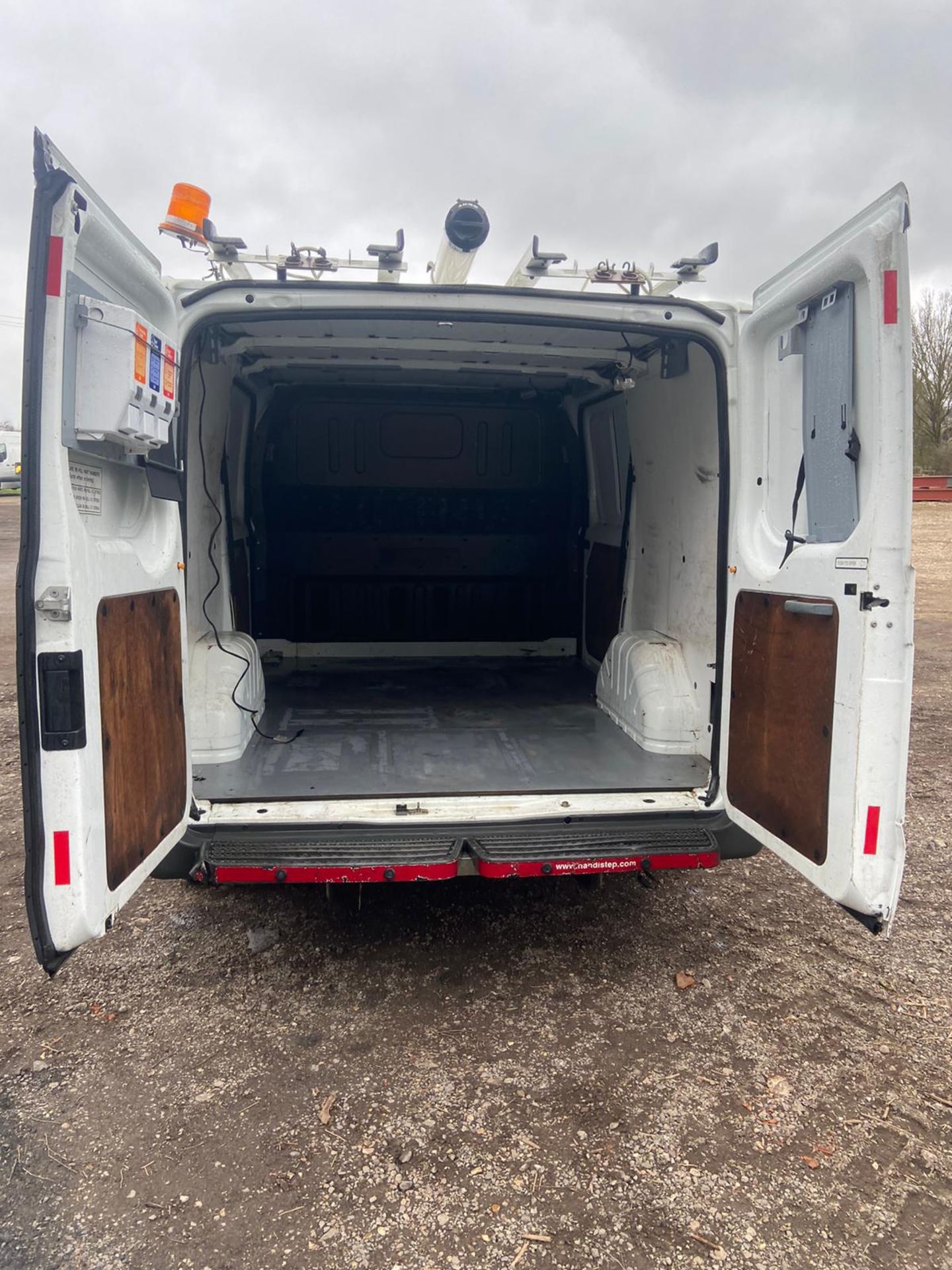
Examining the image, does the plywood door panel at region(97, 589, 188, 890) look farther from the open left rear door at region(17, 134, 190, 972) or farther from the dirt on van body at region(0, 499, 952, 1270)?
the dirt on van body at region(0, 499, 952, 1270)

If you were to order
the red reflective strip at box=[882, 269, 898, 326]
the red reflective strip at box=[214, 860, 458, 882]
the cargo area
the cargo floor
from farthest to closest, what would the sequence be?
the cargo area < the cargo floor < the red reflective strip at box=[214, 860, 458, 882] < the red reflective strip at box=[882, 269, 898, 326]

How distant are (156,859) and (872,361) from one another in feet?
7.86

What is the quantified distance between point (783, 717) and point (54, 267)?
2.27 meters

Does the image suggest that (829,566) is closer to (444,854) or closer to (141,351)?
(444,854)

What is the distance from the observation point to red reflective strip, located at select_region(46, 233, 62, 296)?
1.91 m

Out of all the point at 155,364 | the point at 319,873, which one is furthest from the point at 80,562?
the point at 319,873

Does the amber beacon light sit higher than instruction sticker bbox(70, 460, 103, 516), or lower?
higher

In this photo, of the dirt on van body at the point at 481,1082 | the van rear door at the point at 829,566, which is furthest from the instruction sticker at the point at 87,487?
the van rear door at the point at 829,566

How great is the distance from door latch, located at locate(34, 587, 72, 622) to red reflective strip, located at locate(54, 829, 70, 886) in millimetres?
501

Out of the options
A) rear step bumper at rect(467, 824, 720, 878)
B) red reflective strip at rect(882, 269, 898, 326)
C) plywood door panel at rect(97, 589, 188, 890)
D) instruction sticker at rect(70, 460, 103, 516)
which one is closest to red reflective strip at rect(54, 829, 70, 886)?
plywood door panel at rect(97, 589, 188, 890)

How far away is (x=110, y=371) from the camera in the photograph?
2029 millimetres

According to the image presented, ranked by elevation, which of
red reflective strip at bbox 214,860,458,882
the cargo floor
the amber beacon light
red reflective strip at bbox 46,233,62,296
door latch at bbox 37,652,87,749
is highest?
the amber beacon light

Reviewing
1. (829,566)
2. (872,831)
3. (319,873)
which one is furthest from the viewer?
(319,873)

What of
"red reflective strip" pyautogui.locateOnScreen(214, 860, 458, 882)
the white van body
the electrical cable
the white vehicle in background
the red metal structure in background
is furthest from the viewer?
the white vehicle in background
